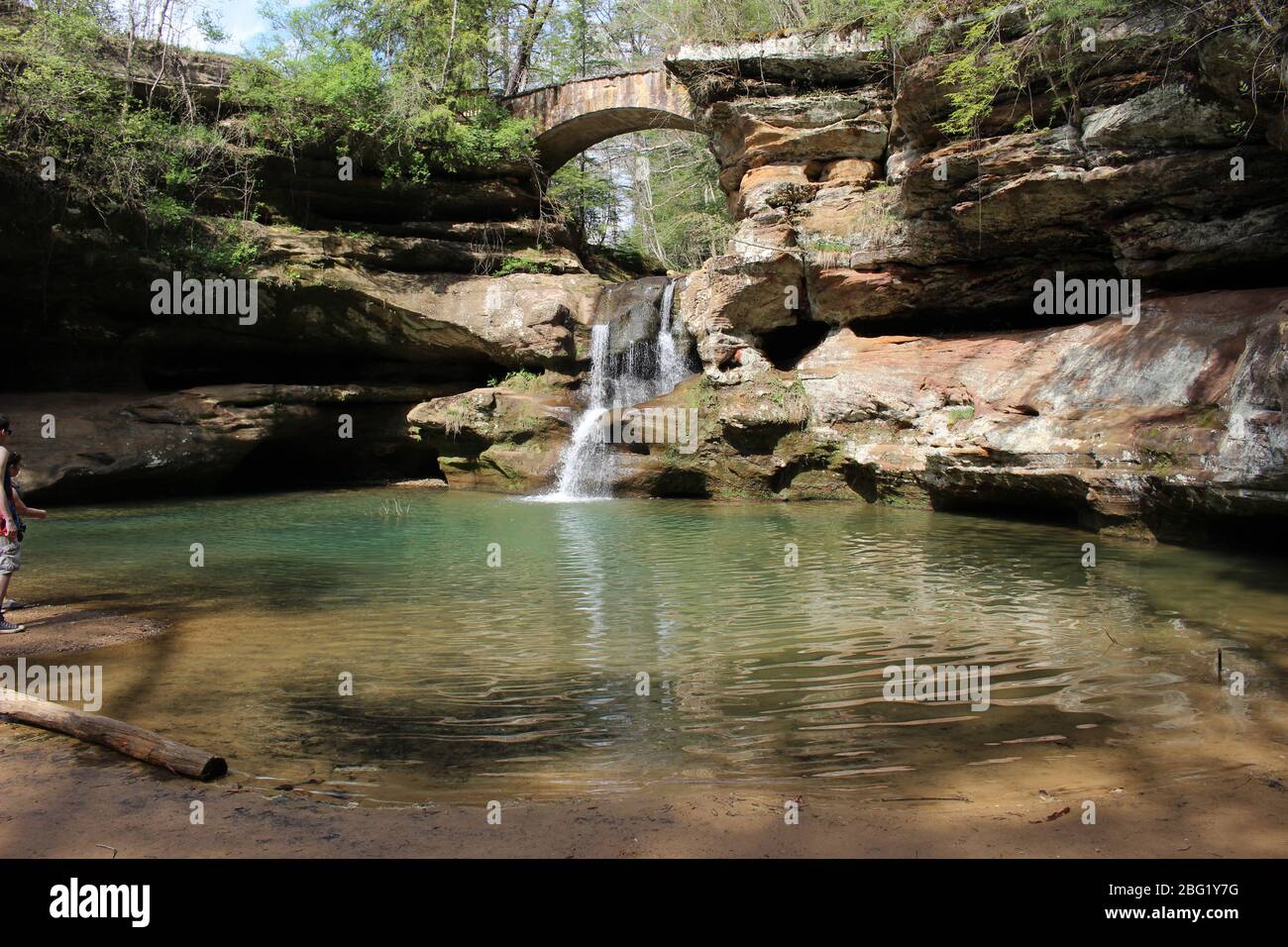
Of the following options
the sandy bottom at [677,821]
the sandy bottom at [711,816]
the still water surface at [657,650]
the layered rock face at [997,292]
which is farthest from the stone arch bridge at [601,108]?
the sandy bottom at [677,821]

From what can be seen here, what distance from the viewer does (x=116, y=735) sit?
3852 mm

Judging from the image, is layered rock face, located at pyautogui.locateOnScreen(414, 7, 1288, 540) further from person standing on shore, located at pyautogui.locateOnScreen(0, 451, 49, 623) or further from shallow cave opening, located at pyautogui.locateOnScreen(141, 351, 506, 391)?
person standing on shore, located at pyautogui.locateOnScreen(0, 451, 49, 623)

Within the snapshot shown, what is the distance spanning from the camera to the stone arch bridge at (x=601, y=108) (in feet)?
61.5

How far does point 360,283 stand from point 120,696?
13.9 metres

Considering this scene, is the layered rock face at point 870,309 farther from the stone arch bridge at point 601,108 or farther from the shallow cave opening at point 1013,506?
the stone arch bridge at point 601,108

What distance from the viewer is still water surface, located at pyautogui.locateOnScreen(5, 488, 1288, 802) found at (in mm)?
4031

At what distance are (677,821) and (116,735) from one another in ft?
8.60

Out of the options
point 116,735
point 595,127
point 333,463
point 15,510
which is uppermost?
point 595,127

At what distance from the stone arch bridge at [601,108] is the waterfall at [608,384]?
14.5 feet

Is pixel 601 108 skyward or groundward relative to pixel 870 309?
skyward

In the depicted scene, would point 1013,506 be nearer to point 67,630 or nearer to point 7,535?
point 67,630

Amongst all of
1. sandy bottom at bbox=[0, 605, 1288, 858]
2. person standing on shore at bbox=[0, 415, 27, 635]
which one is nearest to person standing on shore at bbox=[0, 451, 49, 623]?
person standing on shore at bbox=[0, 415, 27, 635]

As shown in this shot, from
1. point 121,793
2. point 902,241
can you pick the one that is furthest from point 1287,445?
point 121,793

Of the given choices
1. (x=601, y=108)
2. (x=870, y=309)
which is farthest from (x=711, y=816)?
(x=601, y=108)
